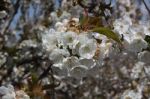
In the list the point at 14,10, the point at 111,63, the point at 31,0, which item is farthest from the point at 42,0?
the point at 111,63

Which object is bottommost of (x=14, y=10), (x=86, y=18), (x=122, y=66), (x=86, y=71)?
(x=122, y=66)

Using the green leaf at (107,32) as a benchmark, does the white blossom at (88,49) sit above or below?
below

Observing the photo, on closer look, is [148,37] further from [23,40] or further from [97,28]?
[23,40]

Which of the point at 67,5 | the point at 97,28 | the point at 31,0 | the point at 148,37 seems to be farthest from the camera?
the point at 31,0

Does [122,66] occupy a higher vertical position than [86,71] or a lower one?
lower

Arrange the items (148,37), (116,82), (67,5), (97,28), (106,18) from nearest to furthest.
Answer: (97,28) → (148,37) → (106,18) → (67,5) → (116,82)

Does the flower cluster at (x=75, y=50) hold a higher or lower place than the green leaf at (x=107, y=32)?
lower

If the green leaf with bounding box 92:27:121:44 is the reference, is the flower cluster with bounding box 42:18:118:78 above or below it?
below

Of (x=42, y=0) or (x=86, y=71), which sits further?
A: (x=42, y=0)

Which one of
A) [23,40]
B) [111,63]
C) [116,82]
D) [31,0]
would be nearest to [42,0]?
[31,0]

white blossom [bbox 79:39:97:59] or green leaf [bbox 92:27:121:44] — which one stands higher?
green leaf [bbox 92:27:121:44]
